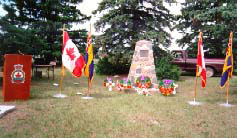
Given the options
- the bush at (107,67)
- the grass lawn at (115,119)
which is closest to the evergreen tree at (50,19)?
the bush at (107,67)

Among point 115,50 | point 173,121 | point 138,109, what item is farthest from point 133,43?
point 173,121

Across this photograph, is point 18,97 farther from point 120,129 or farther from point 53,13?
point 53,13

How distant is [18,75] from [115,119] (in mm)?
3290

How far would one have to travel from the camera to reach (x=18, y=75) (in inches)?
231

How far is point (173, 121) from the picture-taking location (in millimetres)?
4445

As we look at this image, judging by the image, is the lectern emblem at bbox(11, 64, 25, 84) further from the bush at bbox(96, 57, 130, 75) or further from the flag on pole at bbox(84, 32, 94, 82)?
the bush at bbox(96, 57, 130, 75)

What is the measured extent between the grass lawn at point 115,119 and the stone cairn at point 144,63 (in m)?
3.01

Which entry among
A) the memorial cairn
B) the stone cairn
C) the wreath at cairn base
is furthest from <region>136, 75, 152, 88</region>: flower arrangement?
the wreath at cairn base

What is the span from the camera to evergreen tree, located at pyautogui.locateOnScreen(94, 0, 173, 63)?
12.2 meters

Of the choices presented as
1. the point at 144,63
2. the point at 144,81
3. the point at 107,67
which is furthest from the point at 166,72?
the point at 107,67

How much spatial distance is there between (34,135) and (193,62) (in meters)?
12.3

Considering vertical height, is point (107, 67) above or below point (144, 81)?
above

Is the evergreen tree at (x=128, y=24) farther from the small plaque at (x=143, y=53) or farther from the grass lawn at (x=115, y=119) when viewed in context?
the grass lawn at (x=115, y=119)

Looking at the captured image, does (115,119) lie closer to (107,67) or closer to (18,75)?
(18,75)
